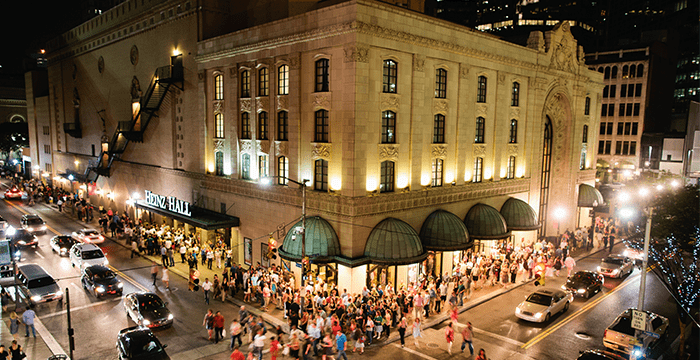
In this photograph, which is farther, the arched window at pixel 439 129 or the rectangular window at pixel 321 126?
the arched window at pixel 439 129

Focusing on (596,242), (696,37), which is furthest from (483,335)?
(696,37)

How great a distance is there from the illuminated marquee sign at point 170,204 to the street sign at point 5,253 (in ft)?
37.1

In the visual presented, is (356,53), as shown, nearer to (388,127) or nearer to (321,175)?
(388,127)

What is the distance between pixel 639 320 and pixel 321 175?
58.0 feet

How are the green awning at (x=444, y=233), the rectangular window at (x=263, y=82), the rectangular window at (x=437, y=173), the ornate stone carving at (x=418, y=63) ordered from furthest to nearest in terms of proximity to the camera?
the rectangular window at (x=263, y=82)
the rectangular window at (x=437, y=173)
the green awning at (x=444, y=233)
the ornate stone carving at (x=418, y=63)

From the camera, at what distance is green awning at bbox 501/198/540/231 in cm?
3478

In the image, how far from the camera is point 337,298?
80.5 feet

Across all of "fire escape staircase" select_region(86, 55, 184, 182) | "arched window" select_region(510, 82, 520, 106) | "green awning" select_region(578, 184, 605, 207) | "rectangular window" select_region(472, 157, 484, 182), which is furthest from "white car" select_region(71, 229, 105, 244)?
"green awning" select_region(578, 184, 605, 207)

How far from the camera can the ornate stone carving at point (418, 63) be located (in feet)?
91.4

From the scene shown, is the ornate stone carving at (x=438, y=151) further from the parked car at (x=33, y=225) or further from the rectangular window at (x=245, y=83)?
the parked car at (x=33, y=225)

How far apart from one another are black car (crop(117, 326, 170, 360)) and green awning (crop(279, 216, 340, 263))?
900 centimetres

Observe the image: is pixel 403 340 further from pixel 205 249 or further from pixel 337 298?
pixel 205 249

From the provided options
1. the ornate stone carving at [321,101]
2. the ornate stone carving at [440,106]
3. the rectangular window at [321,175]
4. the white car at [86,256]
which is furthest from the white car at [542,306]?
the white car at [86,256]

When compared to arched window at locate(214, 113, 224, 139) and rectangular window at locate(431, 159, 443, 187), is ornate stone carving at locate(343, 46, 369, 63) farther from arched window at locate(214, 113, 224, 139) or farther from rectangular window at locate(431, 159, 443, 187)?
arched window at locate(214, 113, 224, 139)
